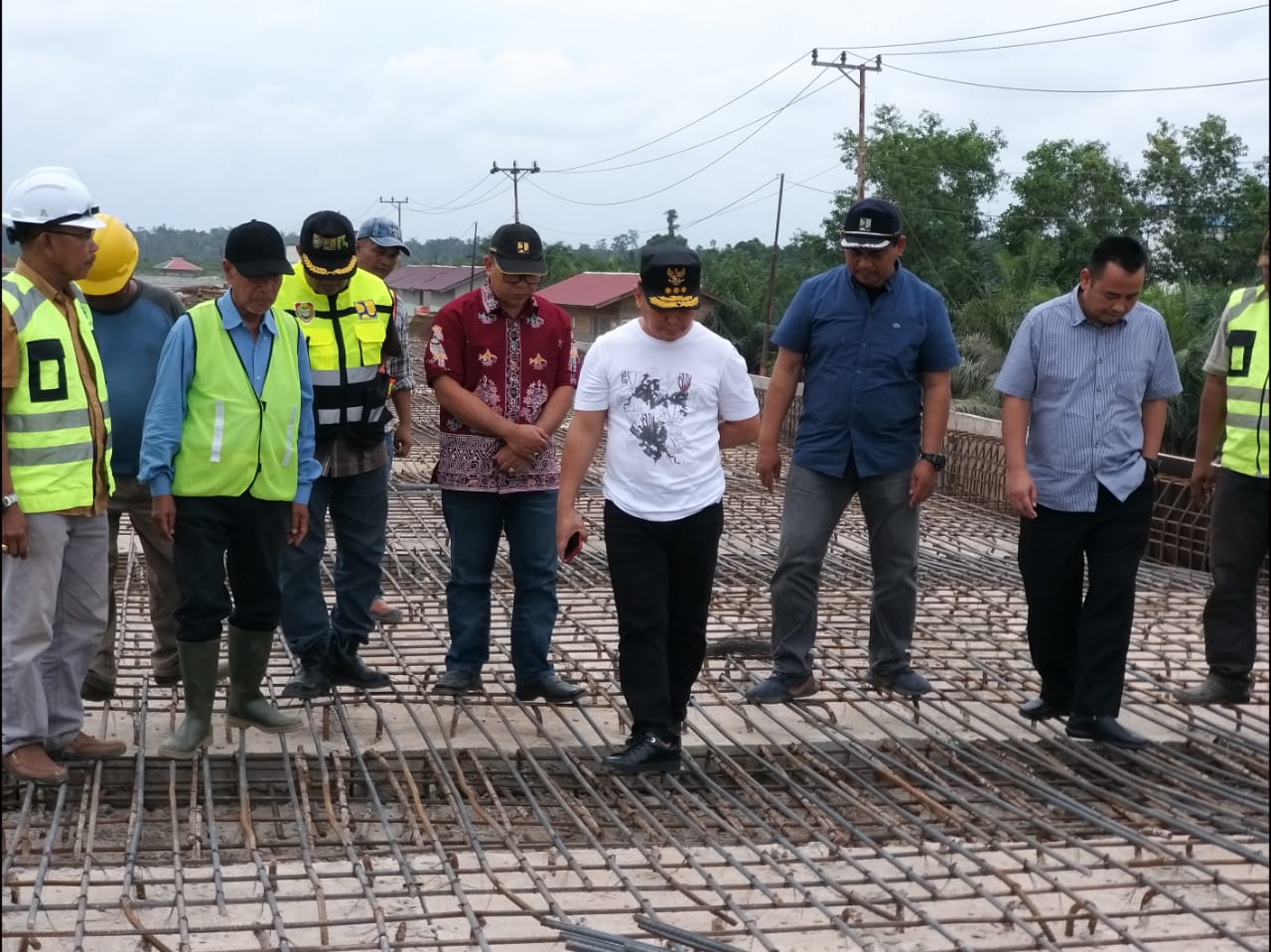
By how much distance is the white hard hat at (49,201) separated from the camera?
326cm

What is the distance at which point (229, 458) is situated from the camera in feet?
12.4

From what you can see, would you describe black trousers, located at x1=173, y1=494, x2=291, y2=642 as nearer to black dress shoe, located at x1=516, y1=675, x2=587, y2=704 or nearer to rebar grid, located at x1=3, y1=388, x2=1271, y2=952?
rebar grid, located at x1=3, y1=388, x2=1271, y2=952

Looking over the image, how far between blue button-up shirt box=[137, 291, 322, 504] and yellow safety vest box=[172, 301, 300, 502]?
0.02 m

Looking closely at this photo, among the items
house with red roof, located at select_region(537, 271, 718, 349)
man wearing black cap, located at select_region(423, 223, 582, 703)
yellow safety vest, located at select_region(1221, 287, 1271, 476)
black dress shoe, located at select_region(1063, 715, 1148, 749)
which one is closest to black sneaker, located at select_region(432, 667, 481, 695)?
man wearing black cap, located at select_region(423, 223, 582, 703)

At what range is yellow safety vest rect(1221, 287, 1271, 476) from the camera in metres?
3.95

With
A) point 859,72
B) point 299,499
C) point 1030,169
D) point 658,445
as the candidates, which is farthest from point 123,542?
point 1030,169

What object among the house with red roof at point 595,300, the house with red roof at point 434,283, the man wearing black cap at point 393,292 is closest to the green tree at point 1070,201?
the house with red roof at point 595,300

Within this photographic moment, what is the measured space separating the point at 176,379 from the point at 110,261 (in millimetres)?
390

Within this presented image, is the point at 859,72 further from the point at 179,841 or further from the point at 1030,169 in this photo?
the point at 179,841

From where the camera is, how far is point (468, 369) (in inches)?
172

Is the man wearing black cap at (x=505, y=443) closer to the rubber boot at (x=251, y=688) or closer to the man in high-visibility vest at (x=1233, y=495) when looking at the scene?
the rubber boot at (x=251, y=688)

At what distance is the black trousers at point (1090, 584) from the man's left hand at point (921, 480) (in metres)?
0.29

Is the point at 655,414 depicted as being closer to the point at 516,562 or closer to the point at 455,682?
the point at 516,562

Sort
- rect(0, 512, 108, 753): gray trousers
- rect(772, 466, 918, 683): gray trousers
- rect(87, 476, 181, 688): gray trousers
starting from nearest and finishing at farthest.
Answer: rect(0, 512, 108, 753): gray trousers
rect(87, 476, 181, 688): gray trousers
rect(772, 466, 918, 683): gray trousers
